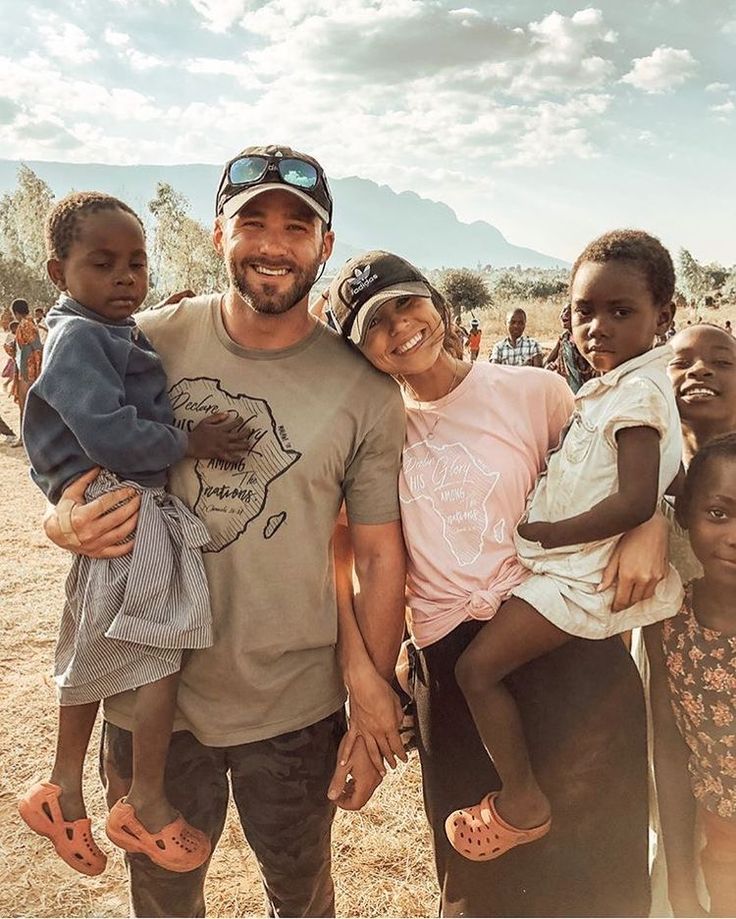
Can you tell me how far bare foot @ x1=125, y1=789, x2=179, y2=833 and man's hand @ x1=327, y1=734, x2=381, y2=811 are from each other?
460 millimetres

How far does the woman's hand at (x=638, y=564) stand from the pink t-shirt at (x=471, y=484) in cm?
25

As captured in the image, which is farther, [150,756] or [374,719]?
[374,719]

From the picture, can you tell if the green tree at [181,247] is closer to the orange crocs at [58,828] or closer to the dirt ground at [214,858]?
the dirt ground at [214,858]

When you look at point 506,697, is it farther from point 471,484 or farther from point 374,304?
point 374,304

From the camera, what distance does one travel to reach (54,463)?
6.47ft

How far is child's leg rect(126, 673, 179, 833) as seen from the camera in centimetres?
189

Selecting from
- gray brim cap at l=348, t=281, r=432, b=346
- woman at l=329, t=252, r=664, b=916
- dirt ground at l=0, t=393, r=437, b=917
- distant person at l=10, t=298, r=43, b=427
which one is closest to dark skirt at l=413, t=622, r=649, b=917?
woman at l=329, t=252, r=664, b=916

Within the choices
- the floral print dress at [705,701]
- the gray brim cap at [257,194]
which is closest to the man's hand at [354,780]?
the floral print dress at [705,701]

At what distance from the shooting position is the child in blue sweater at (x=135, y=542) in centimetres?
186

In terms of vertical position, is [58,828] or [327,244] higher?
[327,244]

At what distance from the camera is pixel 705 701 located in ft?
6.33

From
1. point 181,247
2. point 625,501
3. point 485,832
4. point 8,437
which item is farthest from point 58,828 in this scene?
point 181,247

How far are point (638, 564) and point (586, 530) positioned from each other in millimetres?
156

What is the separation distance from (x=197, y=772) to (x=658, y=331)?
1818 mm
